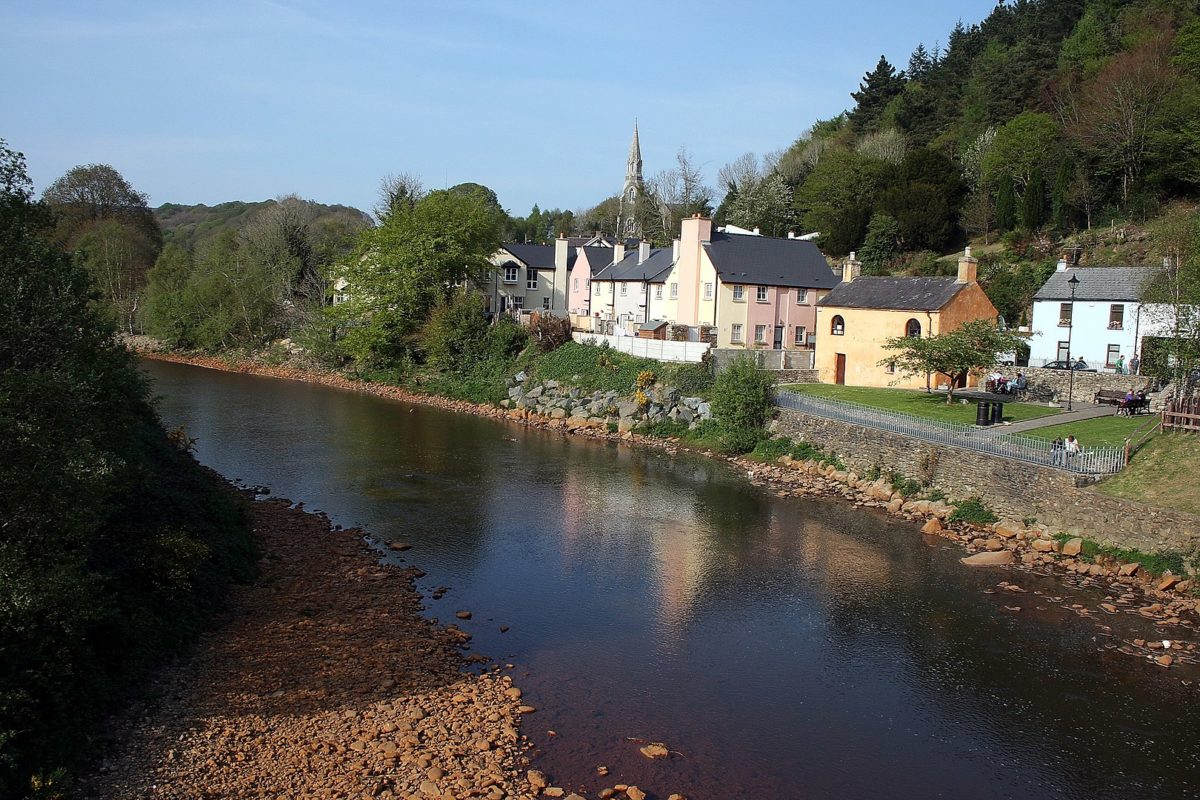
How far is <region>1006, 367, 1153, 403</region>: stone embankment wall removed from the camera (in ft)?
111

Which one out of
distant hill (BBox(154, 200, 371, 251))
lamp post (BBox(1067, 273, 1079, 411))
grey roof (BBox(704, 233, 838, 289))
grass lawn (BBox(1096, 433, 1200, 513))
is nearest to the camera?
grass lawn (BBox(1096, 433, 1200, 513))

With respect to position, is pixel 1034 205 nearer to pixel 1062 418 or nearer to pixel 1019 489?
pixel 1062 418

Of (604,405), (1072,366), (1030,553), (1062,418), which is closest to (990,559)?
(1030,553)

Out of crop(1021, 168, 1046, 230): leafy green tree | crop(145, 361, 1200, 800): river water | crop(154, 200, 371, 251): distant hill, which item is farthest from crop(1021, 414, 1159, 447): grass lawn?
crop(154, 200, 371, 251): distant hill

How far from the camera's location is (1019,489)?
82.8 ft

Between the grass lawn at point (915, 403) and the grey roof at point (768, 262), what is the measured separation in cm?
885

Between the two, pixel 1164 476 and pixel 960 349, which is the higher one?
pixel 960 349

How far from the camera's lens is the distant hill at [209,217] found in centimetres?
11061

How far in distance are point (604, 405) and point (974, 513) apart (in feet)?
66.5

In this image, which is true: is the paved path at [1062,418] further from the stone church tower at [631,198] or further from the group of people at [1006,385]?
the stone church tower at [631,198]

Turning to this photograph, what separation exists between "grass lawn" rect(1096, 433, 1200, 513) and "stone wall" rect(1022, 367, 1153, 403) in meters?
9.60

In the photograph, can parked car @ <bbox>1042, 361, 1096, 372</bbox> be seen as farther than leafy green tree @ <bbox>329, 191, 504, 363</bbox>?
No

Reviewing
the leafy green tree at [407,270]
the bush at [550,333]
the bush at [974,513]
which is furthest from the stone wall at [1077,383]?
the leafy green tree at [407,270]

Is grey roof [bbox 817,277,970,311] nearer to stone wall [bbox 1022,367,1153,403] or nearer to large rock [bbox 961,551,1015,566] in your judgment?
stone wall [bbox 1022,367,1153,403]
